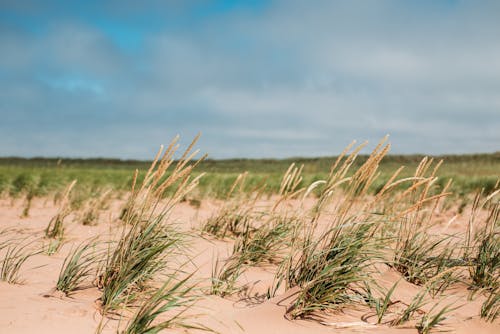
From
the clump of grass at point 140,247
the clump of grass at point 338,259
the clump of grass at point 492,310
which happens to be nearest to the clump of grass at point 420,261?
the clump of grass at point 492,310

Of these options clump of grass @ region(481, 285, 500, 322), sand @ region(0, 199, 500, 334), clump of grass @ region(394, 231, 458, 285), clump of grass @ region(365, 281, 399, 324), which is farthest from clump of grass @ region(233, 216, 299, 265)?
clump of grass @ region(481, 285, 500, 322)

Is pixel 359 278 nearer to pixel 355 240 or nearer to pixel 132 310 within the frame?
pixel 355 240

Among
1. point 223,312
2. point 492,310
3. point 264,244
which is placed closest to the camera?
point 223,312

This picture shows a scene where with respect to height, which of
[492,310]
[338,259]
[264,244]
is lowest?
[492,310]

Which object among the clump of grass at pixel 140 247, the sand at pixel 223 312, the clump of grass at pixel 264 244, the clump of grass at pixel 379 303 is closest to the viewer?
the sand at pixel 223 312

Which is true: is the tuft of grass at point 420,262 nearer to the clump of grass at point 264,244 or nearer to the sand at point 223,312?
the sand at point 223,312

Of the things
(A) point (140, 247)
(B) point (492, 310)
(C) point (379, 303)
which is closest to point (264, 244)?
(C) point (379, 303)

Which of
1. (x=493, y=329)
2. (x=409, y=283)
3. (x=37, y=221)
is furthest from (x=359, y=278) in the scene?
(x=37, y=221)

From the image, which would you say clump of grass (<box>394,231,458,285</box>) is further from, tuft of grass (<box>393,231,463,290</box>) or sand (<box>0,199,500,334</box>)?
sand (<box>0,199,500,334</box>)

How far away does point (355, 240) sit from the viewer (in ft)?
9.50

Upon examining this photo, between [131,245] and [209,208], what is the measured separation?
20.5ft

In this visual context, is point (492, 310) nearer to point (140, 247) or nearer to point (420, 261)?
point (420, 261)

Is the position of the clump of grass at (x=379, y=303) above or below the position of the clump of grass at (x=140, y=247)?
below

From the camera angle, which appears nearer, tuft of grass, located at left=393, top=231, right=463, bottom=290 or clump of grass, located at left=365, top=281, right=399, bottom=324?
clump of grass, located at left=365, top=281, right=399, bottom=324
